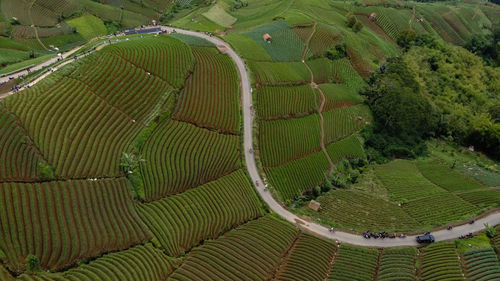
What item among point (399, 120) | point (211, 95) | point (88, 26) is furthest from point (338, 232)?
point (88, 26)

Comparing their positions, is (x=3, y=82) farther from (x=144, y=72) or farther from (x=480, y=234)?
(x=480, y=234)

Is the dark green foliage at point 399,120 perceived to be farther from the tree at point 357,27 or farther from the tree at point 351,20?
the tree at point 351,20

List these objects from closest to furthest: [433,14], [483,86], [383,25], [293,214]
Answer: [293,214]
[483,86]
[383,25]
[433,14]

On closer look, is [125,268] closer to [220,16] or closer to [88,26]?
[88,26]

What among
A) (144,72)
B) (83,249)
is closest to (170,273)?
(83,249)

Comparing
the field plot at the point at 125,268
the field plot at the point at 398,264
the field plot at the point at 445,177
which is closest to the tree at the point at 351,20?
the field plot at the point at 445,177

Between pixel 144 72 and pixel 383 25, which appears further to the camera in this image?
pixel 383 25
